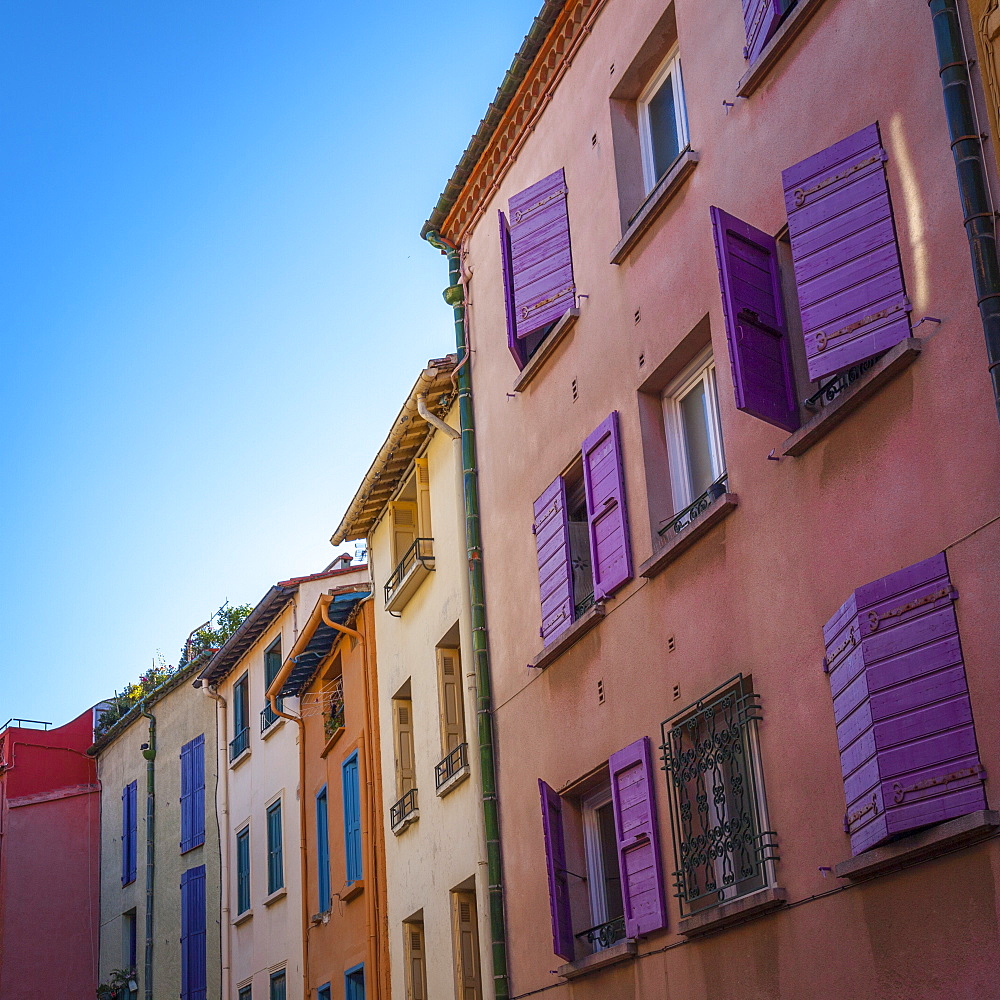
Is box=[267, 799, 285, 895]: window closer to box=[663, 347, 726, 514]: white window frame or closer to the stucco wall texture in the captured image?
the stucco wall texture

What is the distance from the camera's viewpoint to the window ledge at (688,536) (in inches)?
407

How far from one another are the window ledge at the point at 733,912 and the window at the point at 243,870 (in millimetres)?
16275

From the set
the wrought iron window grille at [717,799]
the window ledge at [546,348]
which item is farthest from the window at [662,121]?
the wrought iron window grille at [717,799]

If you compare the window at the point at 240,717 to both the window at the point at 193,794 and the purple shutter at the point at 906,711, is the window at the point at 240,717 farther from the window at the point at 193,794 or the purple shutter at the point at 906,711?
the purple shutter at the point at 906,711

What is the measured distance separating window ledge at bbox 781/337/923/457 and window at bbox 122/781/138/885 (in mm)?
25648

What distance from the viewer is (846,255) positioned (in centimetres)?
902

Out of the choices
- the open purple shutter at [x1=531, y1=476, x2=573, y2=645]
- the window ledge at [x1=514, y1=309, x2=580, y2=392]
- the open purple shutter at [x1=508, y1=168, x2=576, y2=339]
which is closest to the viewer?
the open purple shutter at [x1=531, y1=476, x2=573, y2=645]

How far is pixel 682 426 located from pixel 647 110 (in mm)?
3208

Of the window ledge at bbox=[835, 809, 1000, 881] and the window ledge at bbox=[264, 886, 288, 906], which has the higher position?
the window ledge at bbox=[264, 886, 288, 906]

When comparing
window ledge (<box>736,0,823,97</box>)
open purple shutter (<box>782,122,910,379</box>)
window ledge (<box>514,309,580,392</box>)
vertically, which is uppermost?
window ledge (<box>736,0,823,97</box>)

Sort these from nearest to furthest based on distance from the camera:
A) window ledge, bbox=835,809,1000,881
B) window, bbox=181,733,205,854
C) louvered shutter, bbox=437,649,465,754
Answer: window ledge, bbox=835,809,1000,881 < louvered shutter, bbox=437,649,465,754 < window, bbox=181,733,205,854

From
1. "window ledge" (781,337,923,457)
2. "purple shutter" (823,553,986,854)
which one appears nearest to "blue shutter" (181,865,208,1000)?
"window ledge" (781,337,923,457)

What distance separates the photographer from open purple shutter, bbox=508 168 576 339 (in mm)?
14070

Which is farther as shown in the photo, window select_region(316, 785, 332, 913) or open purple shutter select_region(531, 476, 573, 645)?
window select_region(316, 785, 332, 913)
